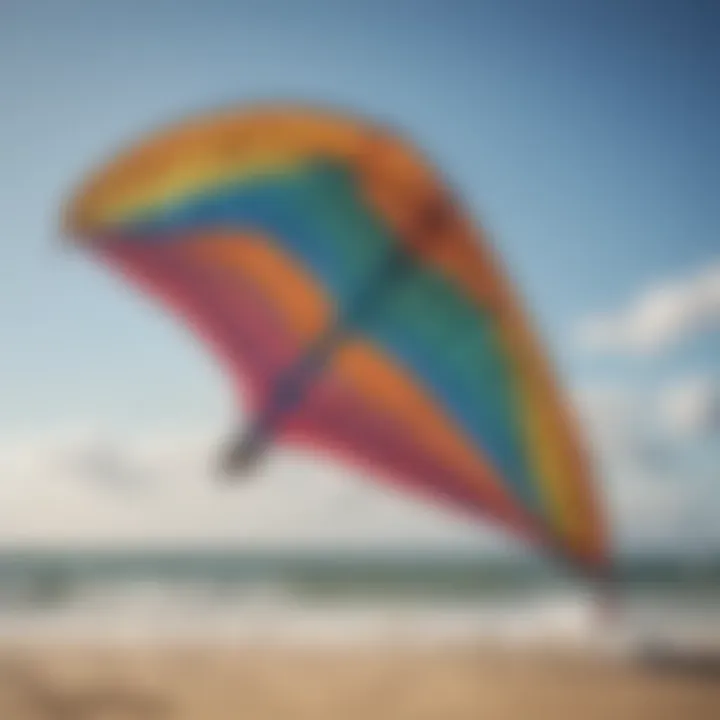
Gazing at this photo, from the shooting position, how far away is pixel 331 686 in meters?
1.47

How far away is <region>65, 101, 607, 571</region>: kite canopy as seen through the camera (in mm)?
1503

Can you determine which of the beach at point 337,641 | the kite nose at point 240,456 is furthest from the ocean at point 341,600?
the kite nose at point 240,456

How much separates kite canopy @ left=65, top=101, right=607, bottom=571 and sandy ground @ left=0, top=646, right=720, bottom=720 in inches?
7.2

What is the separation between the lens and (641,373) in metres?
1.53

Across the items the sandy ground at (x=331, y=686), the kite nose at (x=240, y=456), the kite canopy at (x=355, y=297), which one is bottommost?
the sandy ground at (x=331, y=686)

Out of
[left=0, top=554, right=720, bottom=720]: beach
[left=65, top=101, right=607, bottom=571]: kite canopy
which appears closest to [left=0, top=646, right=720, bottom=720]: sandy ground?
[left=0, top=554, right=720, bottom=720]: beach

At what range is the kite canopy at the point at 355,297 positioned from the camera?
1.50 metres

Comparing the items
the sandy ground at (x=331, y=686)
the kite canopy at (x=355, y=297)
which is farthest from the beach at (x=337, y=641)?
the kite canopy at (x=355, y=297)

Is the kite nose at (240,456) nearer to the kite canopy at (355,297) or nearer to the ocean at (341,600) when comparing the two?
the kite canopy at (355,297)

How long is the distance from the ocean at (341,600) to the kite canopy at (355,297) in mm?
80

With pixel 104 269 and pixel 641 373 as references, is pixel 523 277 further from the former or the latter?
pixel 104 269

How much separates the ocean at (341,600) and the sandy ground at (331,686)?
0.09ft

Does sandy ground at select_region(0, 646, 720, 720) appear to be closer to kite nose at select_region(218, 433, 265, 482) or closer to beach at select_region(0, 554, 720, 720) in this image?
beach at select_region(0, 554, 720, 720)

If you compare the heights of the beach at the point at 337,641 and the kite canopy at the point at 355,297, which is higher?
the kite canopy at the point at 355,297
